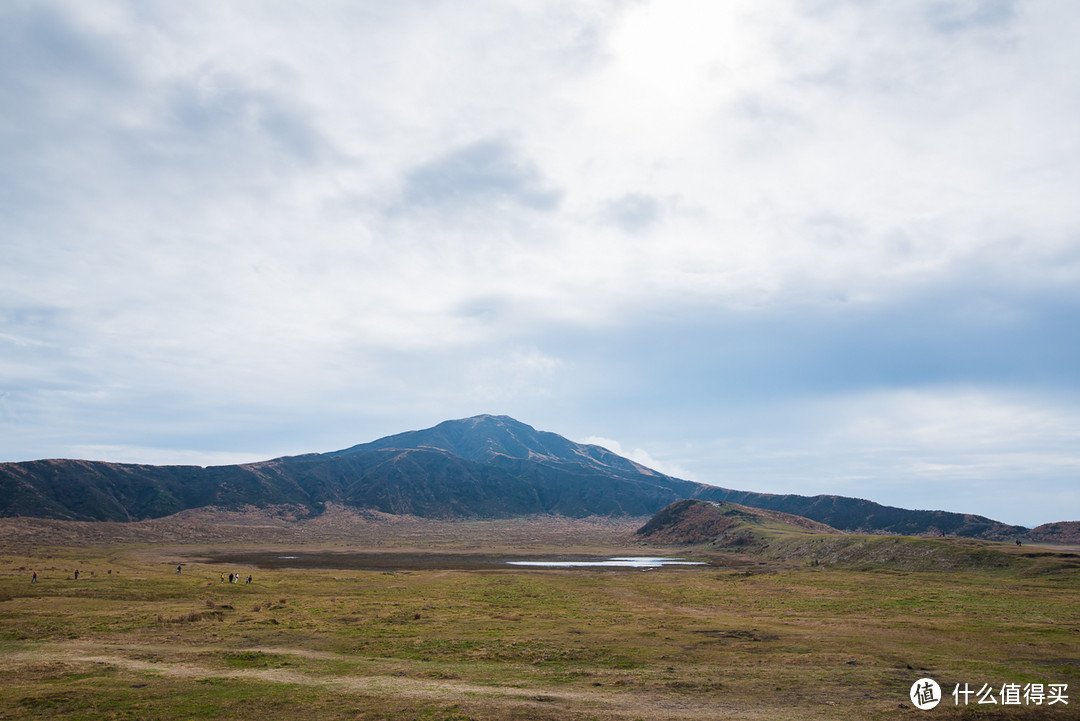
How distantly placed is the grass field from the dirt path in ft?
0.49

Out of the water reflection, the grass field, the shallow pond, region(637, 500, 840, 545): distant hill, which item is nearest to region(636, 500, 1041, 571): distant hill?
region(637, 500, 840, 545): distant hill

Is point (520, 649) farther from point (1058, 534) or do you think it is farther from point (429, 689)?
point (1058, 534)

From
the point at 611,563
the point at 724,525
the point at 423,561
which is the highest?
the point at 724,525

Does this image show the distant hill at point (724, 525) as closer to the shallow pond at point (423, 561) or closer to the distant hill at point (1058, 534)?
the shallow pond at point (423, 561)

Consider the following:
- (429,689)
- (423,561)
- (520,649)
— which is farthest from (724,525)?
(429,689)

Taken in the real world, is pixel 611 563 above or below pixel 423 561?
above

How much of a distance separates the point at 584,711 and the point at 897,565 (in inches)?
3411

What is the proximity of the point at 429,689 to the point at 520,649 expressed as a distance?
984 centimetres

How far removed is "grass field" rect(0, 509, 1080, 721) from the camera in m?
24.8

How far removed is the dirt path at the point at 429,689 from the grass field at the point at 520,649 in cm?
15

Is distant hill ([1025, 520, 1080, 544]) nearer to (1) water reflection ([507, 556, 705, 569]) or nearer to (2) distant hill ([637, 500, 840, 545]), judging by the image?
(2) distant hill ([637, 500, 840, 545])

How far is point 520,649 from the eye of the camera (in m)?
35.8

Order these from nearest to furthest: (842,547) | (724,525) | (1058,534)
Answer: (842,547)
(724,525)
(1058,534)

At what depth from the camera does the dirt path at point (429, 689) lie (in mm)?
24141
